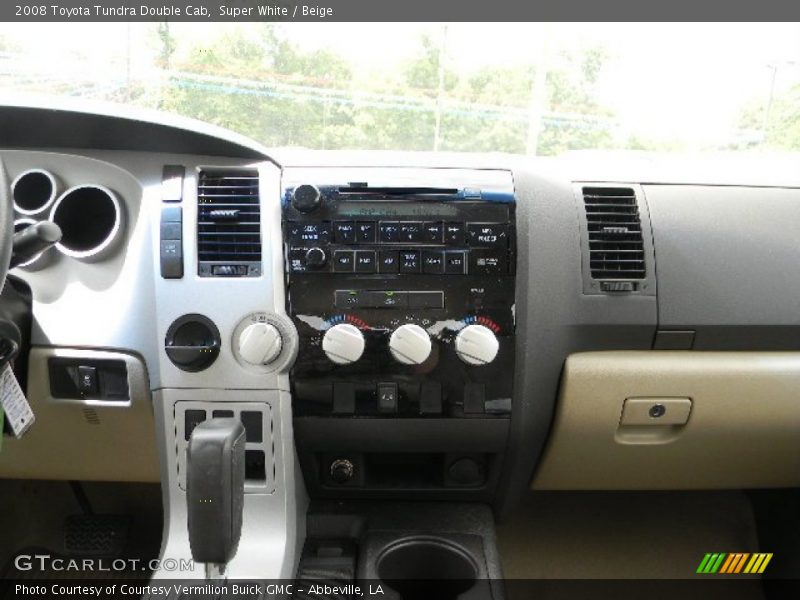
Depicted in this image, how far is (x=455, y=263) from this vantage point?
46.3 inches

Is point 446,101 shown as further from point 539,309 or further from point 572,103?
point 539,309

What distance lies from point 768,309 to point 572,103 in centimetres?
61

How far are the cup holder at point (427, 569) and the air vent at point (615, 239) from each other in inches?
23.8

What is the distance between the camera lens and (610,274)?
1.24 m

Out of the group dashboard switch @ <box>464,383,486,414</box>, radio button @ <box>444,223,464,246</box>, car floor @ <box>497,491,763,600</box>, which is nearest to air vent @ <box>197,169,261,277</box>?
radio button @ <box>444,223,464,246</box>

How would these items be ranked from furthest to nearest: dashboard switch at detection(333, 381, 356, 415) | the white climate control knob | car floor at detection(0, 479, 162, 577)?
car floor at detection(0, 479, 162, 577) → dashboard switch at detection(333, 381, 356, 415) → the white climate control knob

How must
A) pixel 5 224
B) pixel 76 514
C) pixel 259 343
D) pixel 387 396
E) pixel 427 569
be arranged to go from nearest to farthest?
pixel 5 224, pixel 259 343, pixel 387 396, pixel 427 569, pixel 76 514

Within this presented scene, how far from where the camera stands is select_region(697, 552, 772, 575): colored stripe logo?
1707mm

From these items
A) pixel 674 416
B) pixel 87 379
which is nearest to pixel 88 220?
pixel 87 379

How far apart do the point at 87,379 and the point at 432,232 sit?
683 millimetres

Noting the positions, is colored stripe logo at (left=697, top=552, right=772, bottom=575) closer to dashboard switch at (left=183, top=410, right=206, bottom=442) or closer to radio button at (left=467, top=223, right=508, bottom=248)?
radio button at (left=467, top=223, right=508, bottom=248)

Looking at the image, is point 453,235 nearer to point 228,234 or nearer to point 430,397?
point 430,397

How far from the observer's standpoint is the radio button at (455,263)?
117 cm

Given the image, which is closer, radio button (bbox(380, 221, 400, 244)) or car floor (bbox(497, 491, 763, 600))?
radio button (bbox(380, 221, 400, 244))
